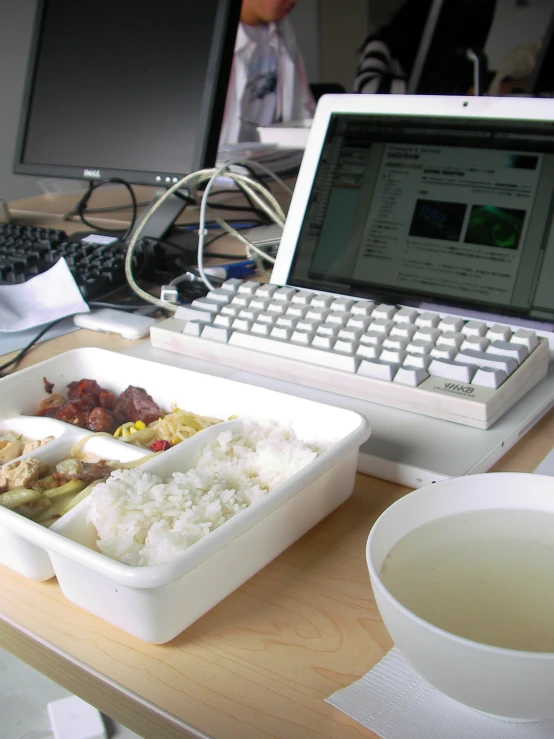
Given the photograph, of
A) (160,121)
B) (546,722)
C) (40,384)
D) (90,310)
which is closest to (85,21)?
(160,121)

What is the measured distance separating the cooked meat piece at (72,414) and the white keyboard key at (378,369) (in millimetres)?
238

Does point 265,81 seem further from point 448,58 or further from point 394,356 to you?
point 394,356

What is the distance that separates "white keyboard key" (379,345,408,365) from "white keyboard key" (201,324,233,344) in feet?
0.53

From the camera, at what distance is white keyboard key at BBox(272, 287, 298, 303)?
711 millimetres

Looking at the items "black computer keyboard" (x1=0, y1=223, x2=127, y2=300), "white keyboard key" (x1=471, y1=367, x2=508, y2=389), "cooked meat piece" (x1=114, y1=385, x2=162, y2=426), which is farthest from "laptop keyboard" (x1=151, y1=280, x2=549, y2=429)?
"black computer keyboard" (x1=0, y1=223, x2=127, y2=300)

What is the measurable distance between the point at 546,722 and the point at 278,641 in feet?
0.45

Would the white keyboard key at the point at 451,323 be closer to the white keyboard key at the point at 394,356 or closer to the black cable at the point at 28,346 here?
the white keyboard key at the point at 394,356

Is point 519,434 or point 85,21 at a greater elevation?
point 85,21

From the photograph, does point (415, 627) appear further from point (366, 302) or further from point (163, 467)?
point (366, 302)

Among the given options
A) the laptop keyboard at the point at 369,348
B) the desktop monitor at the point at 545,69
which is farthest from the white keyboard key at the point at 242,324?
the desktop monitor at the point at 545,69

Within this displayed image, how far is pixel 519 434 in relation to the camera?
543 millimetres

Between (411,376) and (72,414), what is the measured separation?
29 cm

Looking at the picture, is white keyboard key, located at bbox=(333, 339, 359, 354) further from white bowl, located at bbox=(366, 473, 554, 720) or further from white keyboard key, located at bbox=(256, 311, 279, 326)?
white bowl, located at bbox=(366, 473, 554, 720)

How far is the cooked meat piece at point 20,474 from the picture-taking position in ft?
1.54
